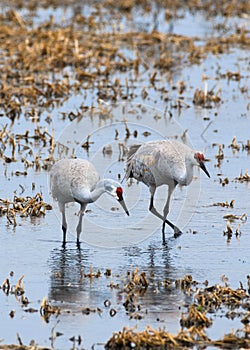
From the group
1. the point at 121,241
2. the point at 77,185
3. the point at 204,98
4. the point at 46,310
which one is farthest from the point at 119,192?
the point at 204,98

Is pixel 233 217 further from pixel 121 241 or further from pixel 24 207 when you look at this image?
pixel 24 207

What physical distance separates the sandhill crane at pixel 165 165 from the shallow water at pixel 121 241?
0.36m

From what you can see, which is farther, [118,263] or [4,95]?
[4,95]

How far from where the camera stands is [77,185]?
324 inches

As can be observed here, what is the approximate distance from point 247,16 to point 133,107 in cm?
912

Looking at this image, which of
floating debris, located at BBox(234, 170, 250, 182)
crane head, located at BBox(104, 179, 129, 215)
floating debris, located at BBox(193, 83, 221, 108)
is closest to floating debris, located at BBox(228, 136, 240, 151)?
floating debris, located at BBox(234, 170, 250, 182)

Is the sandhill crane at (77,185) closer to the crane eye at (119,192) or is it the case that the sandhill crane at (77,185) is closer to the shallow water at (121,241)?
the crane eye at (119,192)

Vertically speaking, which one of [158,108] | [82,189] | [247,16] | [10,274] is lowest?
[10,274]

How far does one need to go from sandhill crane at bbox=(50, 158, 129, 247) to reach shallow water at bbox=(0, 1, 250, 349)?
39 centimetres

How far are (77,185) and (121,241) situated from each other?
0.70 m

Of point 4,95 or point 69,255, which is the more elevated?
point 4,95

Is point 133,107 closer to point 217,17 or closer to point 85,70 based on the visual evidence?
point 85,70

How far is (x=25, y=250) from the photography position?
8070mm

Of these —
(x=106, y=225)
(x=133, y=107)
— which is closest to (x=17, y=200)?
(x=106, y=225)
